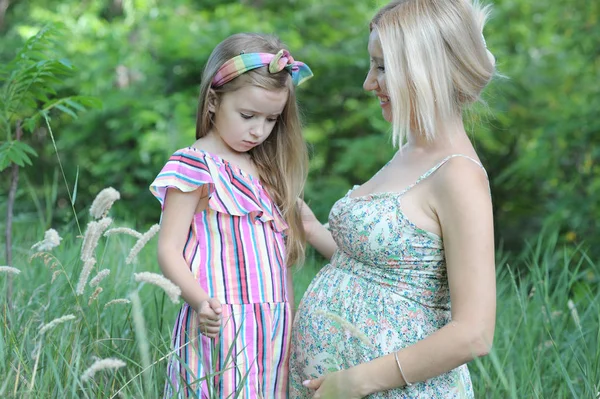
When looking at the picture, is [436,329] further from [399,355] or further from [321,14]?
[321,14]

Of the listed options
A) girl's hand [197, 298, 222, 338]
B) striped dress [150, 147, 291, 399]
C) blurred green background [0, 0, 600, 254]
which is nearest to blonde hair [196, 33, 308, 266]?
striped dress [150, 147, 291, 399]

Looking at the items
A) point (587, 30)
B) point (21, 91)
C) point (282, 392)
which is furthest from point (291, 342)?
point (587, 30)

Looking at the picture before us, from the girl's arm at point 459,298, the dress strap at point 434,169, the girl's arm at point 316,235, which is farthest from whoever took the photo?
the girl's arm at point 316,235

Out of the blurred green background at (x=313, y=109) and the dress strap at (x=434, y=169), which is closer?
the dress strap at (x=434, y=169)

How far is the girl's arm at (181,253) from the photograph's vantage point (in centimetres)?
191

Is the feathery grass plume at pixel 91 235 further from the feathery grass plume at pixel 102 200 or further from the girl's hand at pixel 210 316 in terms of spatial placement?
the girl's hand at pixel 210 316

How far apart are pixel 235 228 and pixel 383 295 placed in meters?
0.49

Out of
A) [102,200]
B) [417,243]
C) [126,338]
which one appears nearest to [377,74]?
[417,243]

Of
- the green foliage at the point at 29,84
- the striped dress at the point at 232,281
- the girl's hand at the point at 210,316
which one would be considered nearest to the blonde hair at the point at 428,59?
the striped dress at the point at 232,281

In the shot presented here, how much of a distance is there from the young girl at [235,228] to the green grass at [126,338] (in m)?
0.18

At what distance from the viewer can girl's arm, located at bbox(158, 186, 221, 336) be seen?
1908 millimetres

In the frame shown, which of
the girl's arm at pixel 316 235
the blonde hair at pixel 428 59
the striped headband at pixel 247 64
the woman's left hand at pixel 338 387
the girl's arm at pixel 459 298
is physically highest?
the striped headband at pixel 247 64

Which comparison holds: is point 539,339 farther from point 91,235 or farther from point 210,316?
point 91,235

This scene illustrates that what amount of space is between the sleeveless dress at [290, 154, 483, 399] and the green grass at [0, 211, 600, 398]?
0.19 m
